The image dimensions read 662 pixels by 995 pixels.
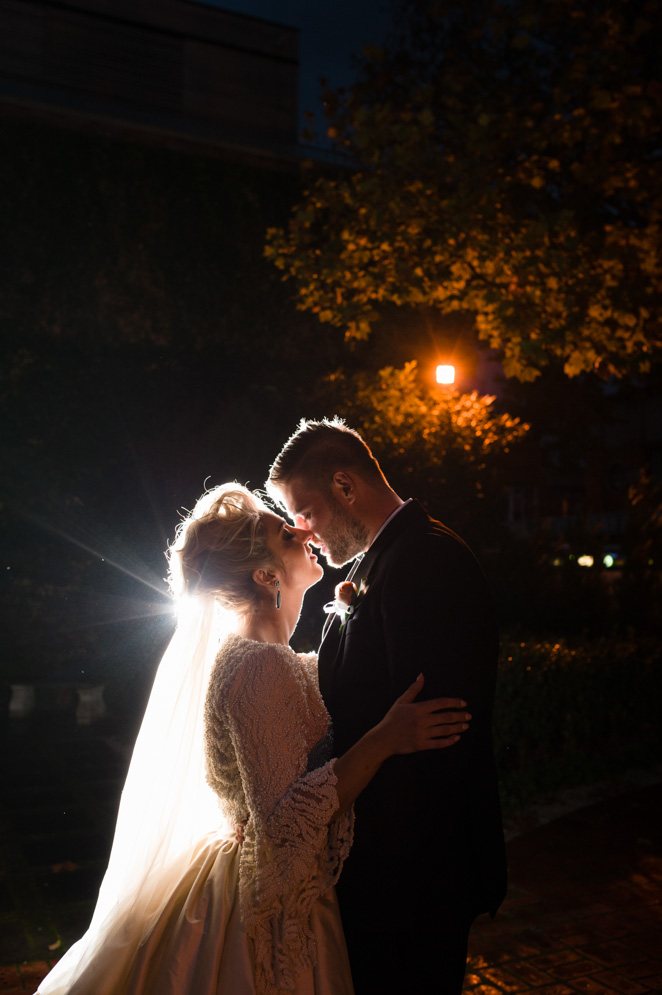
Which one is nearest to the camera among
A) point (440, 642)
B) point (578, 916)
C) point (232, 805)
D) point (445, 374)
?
point (440, 642)

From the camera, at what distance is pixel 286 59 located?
73.6 feet

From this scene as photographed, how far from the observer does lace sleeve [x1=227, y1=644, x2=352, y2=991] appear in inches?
90.7

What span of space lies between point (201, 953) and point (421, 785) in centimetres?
80

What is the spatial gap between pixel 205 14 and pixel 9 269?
41.5 ft

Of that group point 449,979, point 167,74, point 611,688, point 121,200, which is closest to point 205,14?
point 167,74

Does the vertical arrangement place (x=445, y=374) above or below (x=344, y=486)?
above

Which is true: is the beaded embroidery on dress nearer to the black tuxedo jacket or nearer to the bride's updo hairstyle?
the black tuxedo jacket

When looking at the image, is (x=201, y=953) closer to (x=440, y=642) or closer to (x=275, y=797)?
(x=275, y=797)

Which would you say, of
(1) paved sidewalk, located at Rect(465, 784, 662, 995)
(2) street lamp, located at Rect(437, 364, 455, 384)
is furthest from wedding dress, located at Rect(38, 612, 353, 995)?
(2) street lamp, located at Rect(437, 364, 455, 384)

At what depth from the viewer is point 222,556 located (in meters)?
2.81

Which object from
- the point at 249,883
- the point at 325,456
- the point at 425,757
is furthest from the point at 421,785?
the point at 325,456

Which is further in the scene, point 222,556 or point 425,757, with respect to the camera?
point 222,556

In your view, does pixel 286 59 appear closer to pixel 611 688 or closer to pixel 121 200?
pixel 121 200

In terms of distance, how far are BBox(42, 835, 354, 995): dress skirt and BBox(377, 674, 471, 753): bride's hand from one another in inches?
23.2
